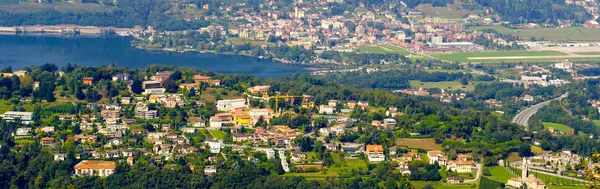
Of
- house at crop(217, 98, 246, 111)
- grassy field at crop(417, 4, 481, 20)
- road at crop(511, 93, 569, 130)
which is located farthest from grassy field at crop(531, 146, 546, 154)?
grassy field at crop(417, 4, 481, 20)

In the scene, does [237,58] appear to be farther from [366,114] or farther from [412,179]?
[412,179]

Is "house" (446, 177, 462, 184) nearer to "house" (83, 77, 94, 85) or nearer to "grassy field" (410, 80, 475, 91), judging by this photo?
"house" (83, 77, 94, 85)

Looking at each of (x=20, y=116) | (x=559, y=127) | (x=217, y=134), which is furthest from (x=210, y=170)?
(x=559, y=127)

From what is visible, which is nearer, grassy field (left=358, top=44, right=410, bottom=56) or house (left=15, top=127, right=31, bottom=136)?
house (left=15, top=127, right=31, bottom=136)

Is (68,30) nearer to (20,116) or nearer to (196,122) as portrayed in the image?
(20,116)

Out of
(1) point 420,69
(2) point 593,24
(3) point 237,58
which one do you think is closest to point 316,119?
(1) point 420,69

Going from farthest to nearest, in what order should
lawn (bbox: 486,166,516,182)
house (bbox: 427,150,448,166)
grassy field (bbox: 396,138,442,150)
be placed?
grassy field (bbox: 396,138,442,150), house (bbox: 427,150,448,166), lawn (bbox: 486,166,516,182)

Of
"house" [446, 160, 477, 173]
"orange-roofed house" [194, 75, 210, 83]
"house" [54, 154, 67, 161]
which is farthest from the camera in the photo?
"orange-roofed house" [194, 75, 210, 83]

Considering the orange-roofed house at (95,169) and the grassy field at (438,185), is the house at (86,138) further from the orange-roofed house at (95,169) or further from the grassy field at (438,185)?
the grassy field at (438,185)
